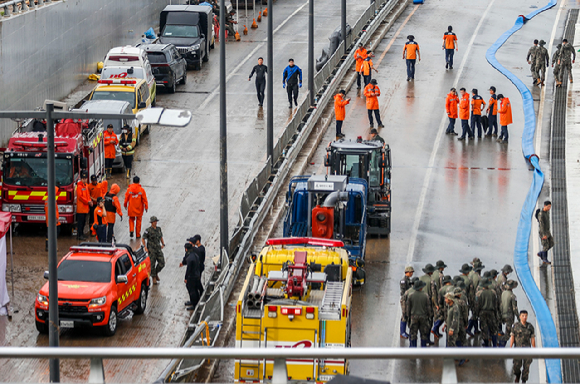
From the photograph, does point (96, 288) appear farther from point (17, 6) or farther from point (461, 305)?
point (17, 6)

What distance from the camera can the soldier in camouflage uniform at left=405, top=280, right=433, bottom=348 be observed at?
57.3ft

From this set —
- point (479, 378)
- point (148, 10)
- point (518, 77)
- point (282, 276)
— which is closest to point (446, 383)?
point (282, 276)

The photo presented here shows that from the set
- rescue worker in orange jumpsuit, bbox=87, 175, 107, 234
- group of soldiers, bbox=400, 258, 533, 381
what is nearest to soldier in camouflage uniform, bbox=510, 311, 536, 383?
group of soldiers, bbox=400, 258, 533, 381

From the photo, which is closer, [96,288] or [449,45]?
[96,288]

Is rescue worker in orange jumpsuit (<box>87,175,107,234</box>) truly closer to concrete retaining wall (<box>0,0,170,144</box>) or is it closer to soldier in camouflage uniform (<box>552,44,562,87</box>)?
concrete retaining wall (<box>0,0,170,144</box>)

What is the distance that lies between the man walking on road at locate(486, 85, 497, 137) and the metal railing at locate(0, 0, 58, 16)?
16.4 metres

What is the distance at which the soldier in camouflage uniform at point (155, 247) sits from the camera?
21.0 metres

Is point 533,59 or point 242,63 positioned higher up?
point 533,59

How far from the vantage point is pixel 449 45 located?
3953 centimetres

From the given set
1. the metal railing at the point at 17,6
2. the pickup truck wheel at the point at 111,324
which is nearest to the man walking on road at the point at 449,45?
the metal railing at the point at 17,6

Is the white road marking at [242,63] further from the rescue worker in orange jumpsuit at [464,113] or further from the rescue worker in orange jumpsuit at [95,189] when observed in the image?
the rescue worker in orange jumpsuit at [464,113]

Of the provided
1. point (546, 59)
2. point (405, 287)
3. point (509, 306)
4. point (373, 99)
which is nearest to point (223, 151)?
point (405, 287)

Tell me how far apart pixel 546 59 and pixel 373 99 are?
942 cm

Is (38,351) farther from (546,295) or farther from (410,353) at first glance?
(546,295)
